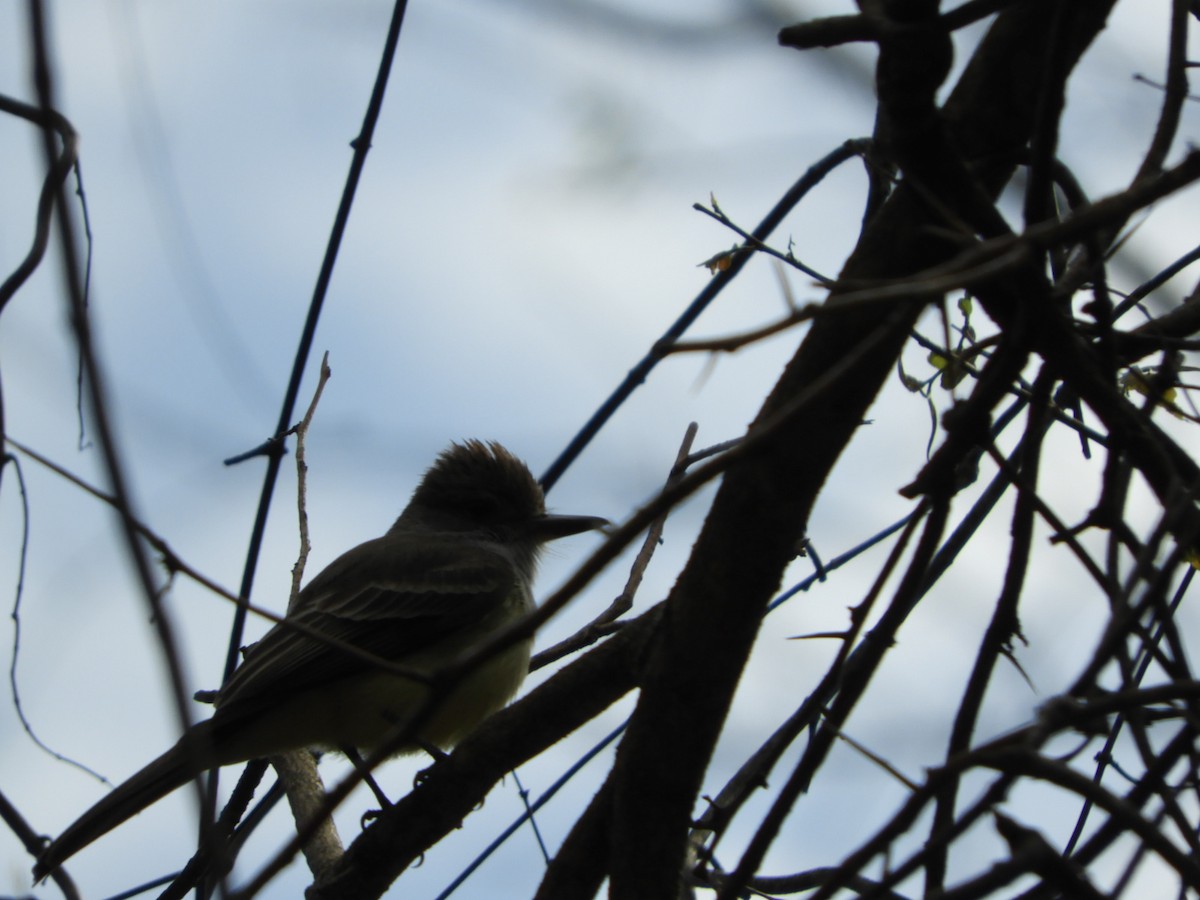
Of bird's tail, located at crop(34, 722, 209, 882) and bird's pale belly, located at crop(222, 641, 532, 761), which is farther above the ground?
bird's pale belly, located at crop(222, 641, 532, 761)

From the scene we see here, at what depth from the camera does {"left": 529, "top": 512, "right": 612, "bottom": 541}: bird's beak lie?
6.00 metres

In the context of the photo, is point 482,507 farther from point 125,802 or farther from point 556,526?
point 125,802

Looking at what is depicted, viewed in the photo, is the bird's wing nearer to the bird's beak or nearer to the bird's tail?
the bird's beak

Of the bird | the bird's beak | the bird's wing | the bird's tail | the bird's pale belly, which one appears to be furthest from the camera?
the bird's beak

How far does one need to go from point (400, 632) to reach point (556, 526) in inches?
42.3

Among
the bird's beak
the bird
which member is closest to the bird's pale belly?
the bird

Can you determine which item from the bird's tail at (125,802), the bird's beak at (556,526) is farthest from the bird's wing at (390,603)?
the bird's tail at (125,802)

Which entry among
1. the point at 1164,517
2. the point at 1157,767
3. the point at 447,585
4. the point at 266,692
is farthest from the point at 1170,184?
the point at 447,585

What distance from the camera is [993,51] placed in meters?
2.29

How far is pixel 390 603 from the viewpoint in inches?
208

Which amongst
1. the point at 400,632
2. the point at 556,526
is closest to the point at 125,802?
the point at 400,632

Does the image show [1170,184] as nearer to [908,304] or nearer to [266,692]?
[908,304]

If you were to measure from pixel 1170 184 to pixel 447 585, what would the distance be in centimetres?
396

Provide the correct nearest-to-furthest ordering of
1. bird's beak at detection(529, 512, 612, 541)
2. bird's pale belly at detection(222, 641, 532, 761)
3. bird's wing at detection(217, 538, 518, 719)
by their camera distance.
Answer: bird's pale belly at detection(222, 641, 532, 761), bird's wing at detection(217, 538, 518, 719), bird's beak at detection(529, 512, 612, 541)
